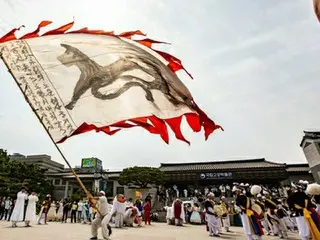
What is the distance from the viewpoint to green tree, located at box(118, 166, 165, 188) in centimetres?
3447

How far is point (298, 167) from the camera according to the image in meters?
36.6

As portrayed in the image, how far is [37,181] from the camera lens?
34062mm

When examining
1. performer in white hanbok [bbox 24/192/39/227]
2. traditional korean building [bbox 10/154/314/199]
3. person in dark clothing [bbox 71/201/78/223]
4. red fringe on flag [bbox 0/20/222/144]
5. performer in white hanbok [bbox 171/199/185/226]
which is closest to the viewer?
red fringe on flag [bbox 0/20/222/144]

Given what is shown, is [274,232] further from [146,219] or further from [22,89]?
[22,89]

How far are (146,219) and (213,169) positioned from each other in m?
19.8

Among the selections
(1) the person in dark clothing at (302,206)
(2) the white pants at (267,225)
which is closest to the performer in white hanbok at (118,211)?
(2) the white pants at (267,225)

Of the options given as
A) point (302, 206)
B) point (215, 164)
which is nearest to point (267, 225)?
point (302, 206)

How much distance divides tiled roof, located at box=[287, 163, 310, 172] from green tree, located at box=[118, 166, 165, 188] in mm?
18049

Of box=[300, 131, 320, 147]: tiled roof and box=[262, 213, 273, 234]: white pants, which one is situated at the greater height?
box=[300, 131, 320, 147]: tiled roof

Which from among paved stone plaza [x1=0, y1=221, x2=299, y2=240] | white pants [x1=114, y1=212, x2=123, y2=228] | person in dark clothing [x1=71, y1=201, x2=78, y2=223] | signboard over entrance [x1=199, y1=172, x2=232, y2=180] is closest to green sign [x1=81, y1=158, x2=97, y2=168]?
signboard over entrance [x1=199, y1=172, x2=232, y2=180]

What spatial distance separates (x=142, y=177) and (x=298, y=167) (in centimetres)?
2250

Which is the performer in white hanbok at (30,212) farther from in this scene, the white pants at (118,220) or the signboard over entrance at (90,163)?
the signboard over entrance at (90,163)

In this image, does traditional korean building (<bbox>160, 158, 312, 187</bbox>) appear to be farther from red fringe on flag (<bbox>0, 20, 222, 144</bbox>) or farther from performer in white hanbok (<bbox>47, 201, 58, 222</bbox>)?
red fringe on flag (<bbox>0, 20, 222, 144</bbox>)

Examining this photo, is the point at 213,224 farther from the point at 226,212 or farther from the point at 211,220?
the point at 226,212
